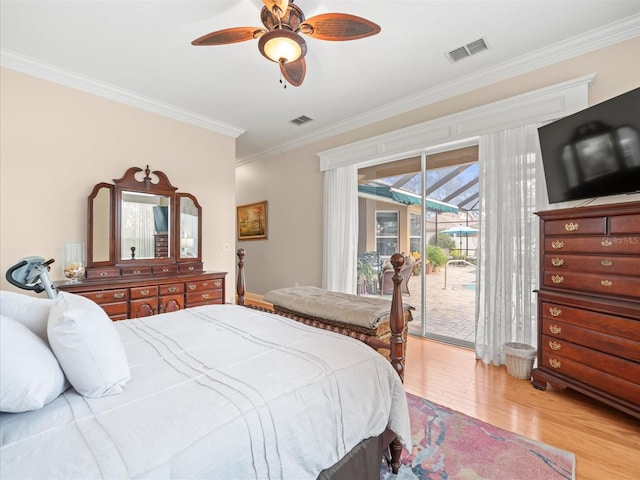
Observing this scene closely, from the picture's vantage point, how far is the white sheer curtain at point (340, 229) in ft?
14.7

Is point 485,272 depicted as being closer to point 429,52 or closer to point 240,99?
point 429,52

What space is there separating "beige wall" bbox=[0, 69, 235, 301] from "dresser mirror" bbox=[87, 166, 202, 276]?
152 millimetres

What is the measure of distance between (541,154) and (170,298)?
411 cm

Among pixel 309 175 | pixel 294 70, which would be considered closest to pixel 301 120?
pixel 309 175

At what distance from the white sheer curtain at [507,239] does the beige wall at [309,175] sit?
526 millimetres

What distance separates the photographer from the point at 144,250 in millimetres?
3676

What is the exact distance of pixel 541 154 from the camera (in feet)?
8.79

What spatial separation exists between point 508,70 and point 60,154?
15.7ft

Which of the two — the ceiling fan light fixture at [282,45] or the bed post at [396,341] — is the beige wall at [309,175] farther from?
the bed post at [396,341]

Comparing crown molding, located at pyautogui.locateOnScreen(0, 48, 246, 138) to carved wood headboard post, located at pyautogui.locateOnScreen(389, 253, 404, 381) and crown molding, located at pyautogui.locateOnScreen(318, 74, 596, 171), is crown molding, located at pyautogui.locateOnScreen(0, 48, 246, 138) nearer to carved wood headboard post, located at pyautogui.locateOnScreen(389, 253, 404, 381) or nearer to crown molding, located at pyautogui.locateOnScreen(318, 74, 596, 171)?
crown molding, located at pyautogui.locateOnScreen(318, 74, 596, 171)

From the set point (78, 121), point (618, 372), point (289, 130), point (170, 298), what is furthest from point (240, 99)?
point (618, 372)

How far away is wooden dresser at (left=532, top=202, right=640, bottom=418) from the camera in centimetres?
196

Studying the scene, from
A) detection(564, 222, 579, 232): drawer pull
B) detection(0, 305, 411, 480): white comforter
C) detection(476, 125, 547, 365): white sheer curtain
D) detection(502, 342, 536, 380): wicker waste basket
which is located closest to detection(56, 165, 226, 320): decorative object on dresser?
detection(0, 305, 411, 480): white comforter

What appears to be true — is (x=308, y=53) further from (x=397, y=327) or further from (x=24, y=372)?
(x=24, y=372)
